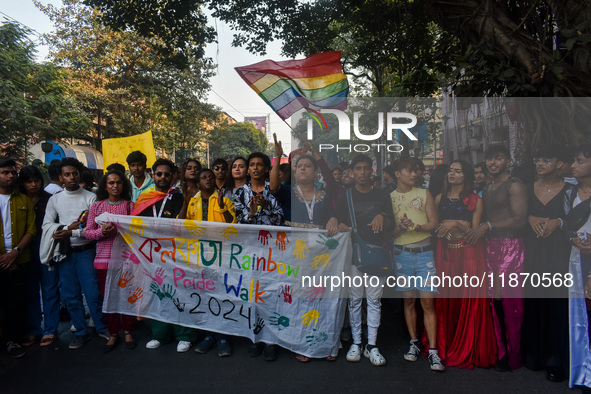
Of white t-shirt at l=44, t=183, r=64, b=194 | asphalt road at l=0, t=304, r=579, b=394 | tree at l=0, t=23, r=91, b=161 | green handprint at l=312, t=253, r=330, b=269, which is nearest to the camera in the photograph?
asphalt road at l=0, t=304, r=579, b=394

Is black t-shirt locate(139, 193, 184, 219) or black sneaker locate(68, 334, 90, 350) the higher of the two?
black t-shirt locate(139, 193, 184, 219)

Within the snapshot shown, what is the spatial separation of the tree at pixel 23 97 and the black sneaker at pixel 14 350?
29.0 ft

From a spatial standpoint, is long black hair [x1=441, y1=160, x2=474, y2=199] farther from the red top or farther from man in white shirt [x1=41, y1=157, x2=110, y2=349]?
man in white shirt [x1=41, y1=157, x2=110, y2=349]

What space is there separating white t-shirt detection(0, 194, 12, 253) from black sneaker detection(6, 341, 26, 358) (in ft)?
2.92

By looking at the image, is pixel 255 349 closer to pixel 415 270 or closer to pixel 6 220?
pixel 415 270

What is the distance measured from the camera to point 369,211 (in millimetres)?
3607

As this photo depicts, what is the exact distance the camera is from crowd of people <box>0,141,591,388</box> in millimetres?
3279

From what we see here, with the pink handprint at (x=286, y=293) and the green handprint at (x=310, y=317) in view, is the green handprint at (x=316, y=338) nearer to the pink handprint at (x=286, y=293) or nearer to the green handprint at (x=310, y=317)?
the green handprint at (x=310, y=317)

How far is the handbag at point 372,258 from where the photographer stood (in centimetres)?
358

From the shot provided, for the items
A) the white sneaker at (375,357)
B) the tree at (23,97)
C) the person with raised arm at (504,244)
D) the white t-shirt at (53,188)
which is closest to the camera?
the person with raised arm at (504,244)

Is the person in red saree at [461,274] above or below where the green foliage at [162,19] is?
below

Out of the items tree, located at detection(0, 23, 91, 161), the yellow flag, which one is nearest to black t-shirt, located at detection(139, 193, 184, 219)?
the yellow flag

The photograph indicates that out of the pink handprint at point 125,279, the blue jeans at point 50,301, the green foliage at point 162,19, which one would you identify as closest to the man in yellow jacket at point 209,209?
the pink handprint at point 125,279

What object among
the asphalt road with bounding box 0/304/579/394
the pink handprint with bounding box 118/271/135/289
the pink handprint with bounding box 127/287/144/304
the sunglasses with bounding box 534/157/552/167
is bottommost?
the asphalt road with bounding box 0/304/579/394
